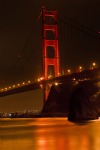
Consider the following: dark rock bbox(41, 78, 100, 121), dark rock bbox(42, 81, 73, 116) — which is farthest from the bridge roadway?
dark rock bbox(42, 81, 73, 116)

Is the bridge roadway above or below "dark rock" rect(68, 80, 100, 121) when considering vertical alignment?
above

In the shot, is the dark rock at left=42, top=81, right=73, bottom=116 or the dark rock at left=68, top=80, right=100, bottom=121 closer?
the dark rock at left=68, top=80, right=100, bottom=121

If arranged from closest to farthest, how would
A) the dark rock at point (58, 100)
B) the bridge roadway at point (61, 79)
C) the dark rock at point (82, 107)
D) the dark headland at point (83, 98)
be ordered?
the dark rock at point (82, 107)
the dark headland at point (83, 98)
the bridge roadway at point (61, 79)
the dark rock at point (58, 100)

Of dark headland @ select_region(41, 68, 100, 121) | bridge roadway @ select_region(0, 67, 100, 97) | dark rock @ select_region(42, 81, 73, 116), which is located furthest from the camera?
dark rock @ select_region(42, 81, 73, 116)

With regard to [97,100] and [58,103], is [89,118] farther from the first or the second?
[58,103]

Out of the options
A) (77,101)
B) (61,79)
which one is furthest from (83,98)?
(61,79)

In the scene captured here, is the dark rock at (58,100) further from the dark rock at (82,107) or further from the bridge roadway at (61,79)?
the dark rock at (82,107)

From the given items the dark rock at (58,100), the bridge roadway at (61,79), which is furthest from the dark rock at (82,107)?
the dark rock at (58,100)

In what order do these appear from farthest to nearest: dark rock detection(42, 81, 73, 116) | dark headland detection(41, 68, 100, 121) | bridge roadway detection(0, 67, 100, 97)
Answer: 1. dark rock detection(42, 81, 73, 116)
2. bridge roadway detection(0, 67, 100, 97)
3. dark headland detection(41, 68, 100, 121)

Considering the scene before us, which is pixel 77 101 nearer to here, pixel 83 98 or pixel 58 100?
pixel 83 98

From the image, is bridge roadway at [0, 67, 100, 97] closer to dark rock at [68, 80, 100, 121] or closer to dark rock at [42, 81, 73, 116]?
dark rock at [68, 80, 100, 121]

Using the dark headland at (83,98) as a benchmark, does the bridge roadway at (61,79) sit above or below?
above

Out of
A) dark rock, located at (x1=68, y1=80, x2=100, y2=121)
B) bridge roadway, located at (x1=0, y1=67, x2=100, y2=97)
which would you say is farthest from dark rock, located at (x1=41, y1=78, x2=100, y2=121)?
bridge roadway, located at (x1=0, y1=67, x2=100, y2=97)

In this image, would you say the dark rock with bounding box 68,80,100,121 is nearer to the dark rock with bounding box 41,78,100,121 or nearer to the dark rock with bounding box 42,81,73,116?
the dark rock with bounding box 41,78,100,121
